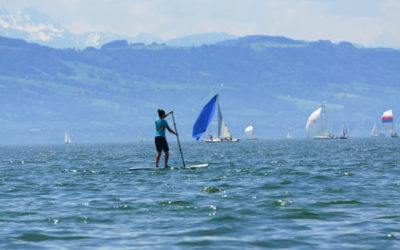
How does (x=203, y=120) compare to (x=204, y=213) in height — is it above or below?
above

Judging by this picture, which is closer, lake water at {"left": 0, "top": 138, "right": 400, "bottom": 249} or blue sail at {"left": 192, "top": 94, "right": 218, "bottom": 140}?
lake water at {"left": 0, "top": 138, "right": 400, "bottom": 249}

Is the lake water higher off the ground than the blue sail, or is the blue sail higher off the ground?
the blue sail

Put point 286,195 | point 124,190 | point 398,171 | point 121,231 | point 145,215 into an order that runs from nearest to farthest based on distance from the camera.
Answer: point 121,231 < point 145,215 < point 286,195 < point 124,190 < point 398,171

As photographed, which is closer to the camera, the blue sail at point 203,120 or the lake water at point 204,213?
the lake water at point 204,213

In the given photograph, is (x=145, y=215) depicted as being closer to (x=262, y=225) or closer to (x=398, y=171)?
(x=262, y=225)

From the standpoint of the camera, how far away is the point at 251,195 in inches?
859

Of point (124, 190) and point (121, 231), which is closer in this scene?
point (121, 231)

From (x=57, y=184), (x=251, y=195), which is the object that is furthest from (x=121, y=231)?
(x=57, y=184)

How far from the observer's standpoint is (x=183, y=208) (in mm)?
18859

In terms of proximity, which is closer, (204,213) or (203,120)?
(204,213)

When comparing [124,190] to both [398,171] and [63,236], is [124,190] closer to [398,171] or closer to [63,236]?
[63,236]

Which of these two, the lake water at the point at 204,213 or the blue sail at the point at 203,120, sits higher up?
the blue sail at the point at 203,120

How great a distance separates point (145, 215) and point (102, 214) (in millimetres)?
1084

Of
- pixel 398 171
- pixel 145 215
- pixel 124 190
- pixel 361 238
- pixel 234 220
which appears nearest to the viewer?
pixel 361 238
